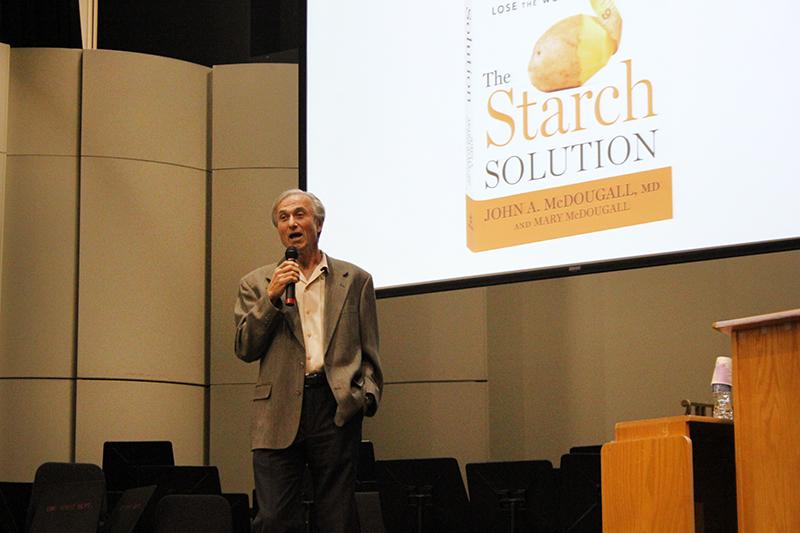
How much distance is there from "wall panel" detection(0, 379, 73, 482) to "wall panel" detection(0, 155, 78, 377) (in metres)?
0.09

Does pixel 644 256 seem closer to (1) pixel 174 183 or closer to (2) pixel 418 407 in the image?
(2) pixel 418 407

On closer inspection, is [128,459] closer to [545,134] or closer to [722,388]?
[545,134]

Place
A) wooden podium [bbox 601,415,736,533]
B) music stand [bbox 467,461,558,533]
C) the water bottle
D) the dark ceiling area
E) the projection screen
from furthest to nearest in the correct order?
the dark ceiling area → music stand [bbox 467,461,558,533] → the projection screen → the water bottle → wooden podium [bbox 601,415,736,533]

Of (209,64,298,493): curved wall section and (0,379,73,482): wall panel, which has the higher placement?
(209,64,298,493): curved wall section

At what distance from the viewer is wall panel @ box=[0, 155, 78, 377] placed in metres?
7.12

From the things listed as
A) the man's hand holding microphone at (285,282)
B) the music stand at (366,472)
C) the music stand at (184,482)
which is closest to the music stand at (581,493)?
the music stand at (366,472)

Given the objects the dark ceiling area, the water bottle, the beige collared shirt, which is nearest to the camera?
→ the water bottle

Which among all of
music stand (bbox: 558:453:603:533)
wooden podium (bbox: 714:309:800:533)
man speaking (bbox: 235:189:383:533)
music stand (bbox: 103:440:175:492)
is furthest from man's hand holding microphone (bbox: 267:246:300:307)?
music stand (bbox: 103:440:175:492)

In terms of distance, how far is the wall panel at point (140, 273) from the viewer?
284 inches

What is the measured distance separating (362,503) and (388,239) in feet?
3.93

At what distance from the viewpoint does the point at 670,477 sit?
2.59 meters

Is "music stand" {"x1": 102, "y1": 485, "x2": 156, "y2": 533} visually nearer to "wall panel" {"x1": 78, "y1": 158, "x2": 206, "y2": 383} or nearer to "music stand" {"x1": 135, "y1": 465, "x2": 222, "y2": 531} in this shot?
"music stand" {"x1": 135, "y1": 465, "x2": 222, "y2": 531}

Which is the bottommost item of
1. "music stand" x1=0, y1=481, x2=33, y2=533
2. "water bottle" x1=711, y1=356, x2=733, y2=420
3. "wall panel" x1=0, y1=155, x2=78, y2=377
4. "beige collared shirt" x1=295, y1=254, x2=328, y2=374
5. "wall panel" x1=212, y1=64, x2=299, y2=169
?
"music stand" x1=0, y1=481, x2=33, y2=533

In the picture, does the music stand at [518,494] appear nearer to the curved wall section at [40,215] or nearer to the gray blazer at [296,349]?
the gray blazer at [296,349]
